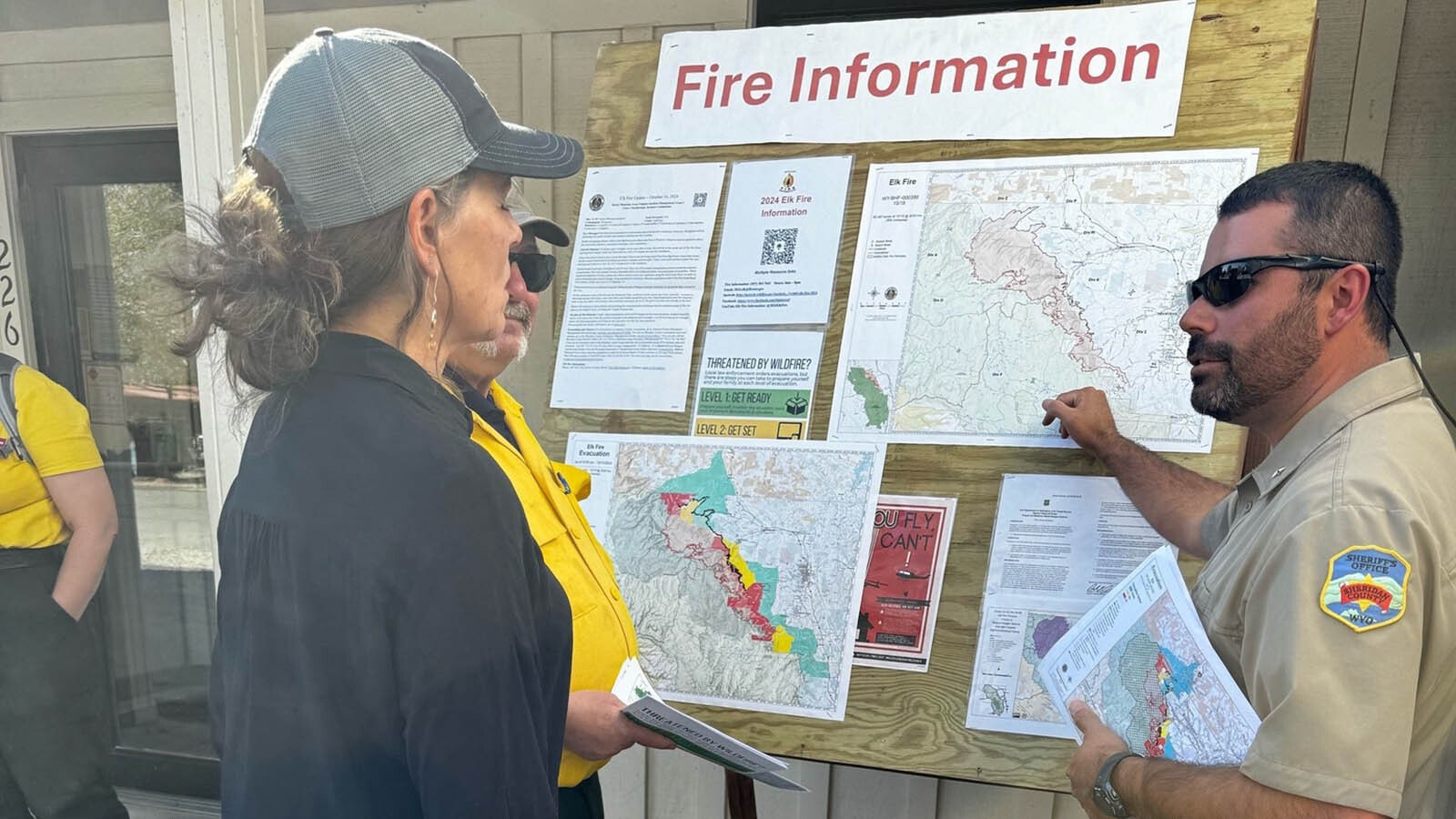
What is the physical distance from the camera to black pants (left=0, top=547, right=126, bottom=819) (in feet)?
6.81

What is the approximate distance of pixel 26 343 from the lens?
207cm

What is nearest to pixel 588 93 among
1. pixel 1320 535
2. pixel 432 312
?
pixel 432 312

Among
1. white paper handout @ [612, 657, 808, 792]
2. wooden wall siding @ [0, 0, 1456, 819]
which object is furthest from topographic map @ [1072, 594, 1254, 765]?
wooden wall siding @ [0, 0, 1456, 819]

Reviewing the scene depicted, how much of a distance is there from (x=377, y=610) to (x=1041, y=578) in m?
1.12

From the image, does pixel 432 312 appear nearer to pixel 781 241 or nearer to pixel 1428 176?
→ pixel 781 241

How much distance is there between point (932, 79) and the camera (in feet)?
5.52

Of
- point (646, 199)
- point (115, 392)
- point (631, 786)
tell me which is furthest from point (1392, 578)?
point (115, 392)

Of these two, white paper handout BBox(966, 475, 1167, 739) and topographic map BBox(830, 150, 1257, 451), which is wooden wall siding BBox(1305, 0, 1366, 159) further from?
white paper handout BBox(966, 475, 1167, 739)

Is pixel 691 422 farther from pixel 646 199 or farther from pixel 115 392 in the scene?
pixel 115 392

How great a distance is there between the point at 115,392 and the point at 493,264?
1843 mm

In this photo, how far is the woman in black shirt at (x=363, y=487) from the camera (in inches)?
31.0

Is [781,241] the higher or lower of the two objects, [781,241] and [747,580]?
the higher

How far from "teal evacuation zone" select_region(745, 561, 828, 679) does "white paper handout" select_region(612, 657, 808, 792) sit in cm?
30

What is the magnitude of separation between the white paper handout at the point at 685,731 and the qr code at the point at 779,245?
0.83m
